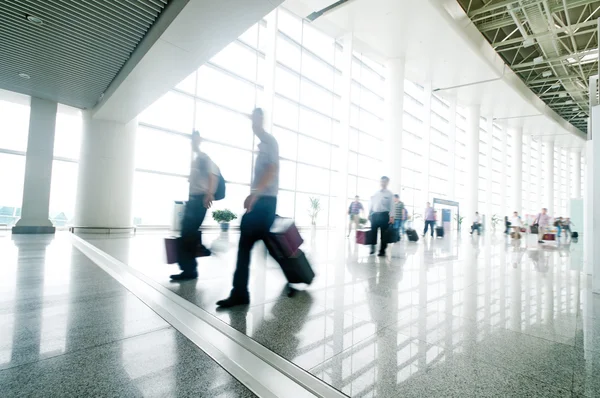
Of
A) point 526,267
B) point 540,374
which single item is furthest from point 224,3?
point 526,267

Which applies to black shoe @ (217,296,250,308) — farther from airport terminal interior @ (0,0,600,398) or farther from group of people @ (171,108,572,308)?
airport terminal interior @ (0,0,600,398)

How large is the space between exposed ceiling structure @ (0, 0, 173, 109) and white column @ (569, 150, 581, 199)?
2283 inches

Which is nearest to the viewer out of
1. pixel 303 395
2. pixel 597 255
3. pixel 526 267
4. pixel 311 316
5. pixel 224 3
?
pixel 303 395

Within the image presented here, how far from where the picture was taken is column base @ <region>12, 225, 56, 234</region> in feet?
31.3

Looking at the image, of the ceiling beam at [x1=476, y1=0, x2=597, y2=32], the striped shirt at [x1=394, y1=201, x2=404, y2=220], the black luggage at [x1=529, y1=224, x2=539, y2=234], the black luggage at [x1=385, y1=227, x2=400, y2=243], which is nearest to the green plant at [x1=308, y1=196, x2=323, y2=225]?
the striped shirt at [x1=394, y1=201, x2=404, y2=220]

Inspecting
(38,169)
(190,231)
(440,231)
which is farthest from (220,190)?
(440,231)

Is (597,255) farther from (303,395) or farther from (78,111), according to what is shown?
(78,111)

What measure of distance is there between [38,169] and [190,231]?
9876 millimetres

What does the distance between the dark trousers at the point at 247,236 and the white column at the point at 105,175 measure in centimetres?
995

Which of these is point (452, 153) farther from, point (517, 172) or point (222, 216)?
point (222, 216)

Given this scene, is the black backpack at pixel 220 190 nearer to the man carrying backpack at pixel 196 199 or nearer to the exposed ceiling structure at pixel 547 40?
the man carrying backpack at pixel 196 199

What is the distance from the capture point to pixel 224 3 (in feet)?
15.5

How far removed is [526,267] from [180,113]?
12825 mm

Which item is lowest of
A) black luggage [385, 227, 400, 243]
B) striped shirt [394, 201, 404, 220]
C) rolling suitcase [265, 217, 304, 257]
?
black luggage [385, 227, 400, 243]
